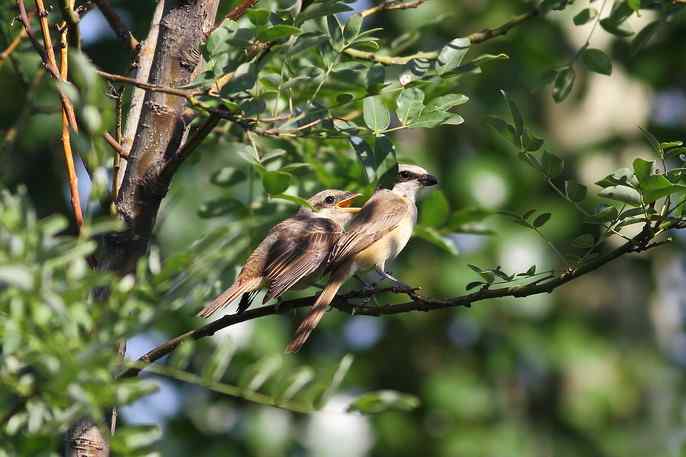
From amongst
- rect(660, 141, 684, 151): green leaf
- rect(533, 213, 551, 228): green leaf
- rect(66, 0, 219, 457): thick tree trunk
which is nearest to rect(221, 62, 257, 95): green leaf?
rect(66, 0, 219, 457): thick tree trunk

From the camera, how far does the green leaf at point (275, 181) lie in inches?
105

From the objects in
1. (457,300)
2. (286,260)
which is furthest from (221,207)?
(457,300)

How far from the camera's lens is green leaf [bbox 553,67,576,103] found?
3047 millimetres

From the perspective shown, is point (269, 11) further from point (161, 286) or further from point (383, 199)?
point (383, 199)

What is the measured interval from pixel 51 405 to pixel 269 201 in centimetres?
191

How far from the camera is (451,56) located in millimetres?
2688

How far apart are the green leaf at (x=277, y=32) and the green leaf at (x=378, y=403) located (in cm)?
88

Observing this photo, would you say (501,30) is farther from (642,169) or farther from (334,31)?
(642,169)

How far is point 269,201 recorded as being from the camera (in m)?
3.45

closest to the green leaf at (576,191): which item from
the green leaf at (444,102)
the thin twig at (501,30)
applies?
the green leaf at (444,102)

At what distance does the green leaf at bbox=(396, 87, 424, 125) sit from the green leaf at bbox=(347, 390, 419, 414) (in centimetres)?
106

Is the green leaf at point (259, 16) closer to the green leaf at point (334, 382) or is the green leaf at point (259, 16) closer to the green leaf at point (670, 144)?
the green leaf at point (334, 382)

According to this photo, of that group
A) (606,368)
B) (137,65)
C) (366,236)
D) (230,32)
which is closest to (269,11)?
(230,32)

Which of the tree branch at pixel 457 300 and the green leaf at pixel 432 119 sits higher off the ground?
the green leaf at pixel 432 119
